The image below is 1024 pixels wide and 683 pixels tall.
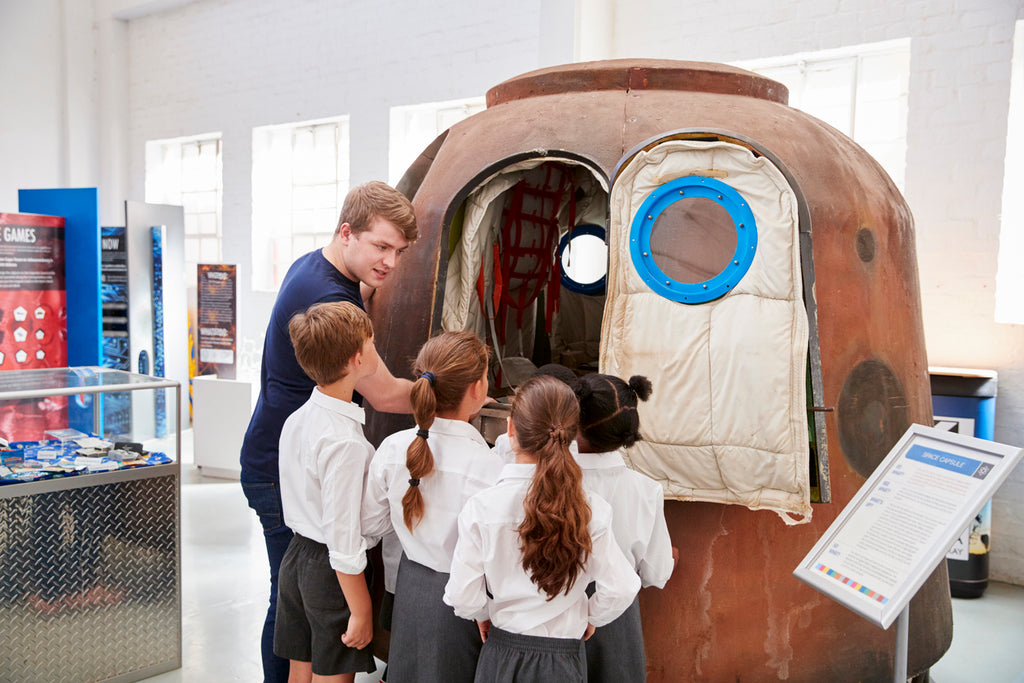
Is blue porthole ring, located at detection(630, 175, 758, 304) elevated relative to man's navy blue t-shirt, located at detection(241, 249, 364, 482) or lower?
elevated

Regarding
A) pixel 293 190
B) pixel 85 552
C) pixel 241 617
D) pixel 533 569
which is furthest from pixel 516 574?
pixel 293 190

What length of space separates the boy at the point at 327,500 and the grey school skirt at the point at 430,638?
17 cm

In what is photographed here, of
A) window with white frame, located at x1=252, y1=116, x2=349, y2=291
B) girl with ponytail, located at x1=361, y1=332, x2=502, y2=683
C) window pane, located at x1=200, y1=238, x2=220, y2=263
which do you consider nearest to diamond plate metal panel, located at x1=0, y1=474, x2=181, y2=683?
girl with ponytail, located at x1=361, y1=332, x2=502, y2=683

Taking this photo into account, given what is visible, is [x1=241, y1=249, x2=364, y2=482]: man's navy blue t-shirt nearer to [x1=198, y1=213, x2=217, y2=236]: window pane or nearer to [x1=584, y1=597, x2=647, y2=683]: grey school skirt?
[x1=584, y1=597, x2=647, y2=683]: grey school skirt

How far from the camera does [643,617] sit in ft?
9.20

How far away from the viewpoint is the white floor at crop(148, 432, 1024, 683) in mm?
3525

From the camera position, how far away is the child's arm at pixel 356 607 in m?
2.27

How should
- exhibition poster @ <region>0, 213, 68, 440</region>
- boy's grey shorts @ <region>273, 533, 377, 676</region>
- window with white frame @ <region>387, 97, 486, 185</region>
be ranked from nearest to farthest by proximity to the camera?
boy's grey shorts @ <region>273, 533, 377, 676</region>, exhibition poster @ <region>0, 213, 68, 440</region>, window with white frame @ <region>387, 97, 486, 185</region>

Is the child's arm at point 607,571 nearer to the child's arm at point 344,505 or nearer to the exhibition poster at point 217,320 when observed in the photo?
the child's arm at point 344,505

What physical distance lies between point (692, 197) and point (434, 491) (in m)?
1.29

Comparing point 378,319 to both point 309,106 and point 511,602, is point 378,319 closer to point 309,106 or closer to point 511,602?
point 511,602

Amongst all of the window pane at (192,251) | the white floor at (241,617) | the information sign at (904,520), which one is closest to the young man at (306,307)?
the white floor at (241,617)

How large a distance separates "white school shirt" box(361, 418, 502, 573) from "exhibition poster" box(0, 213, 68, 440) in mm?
4000

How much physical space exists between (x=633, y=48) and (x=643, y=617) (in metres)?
4.63
